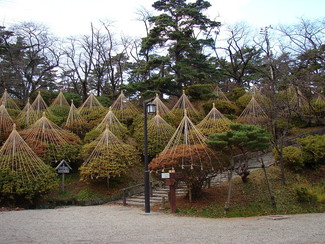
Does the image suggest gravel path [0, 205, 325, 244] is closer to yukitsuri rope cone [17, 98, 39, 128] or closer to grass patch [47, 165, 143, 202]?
grass patch [47, 165, 143, 202]

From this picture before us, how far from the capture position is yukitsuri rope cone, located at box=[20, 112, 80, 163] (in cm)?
1541

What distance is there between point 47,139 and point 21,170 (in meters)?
3.70

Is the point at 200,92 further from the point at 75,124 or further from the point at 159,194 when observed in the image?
the point at 159,194

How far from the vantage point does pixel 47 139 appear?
1616 cm

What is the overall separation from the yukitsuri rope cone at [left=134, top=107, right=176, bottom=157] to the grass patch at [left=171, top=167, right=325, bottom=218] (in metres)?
4.82

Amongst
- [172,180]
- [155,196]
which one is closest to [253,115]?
[155,196]

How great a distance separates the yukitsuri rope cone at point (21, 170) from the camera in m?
12.3

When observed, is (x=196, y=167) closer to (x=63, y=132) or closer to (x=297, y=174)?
(x=297, y=174)

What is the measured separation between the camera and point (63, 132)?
56.4 feet

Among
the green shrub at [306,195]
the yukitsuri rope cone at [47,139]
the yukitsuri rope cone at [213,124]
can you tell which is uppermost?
the yukitsuri rope cone at [213,124]

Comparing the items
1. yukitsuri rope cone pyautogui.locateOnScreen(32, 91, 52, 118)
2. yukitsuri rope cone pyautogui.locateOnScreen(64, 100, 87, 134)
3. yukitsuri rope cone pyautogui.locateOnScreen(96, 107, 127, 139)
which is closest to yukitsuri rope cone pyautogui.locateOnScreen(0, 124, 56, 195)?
yukitsuri rope cone pyautogui.locateOnScreen(96, 107, 127, 139)

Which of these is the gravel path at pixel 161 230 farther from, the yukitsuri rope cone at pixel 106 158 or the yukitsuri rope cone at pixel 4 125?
the yukitsuri rope cone at pixel 4 125

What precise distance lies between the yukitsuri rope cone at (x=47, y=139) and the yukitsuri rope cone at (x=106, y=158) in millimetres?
1450

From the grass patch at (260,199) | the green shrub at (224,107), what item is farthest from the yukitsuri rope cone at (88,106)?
the grass patch at (260,199)
